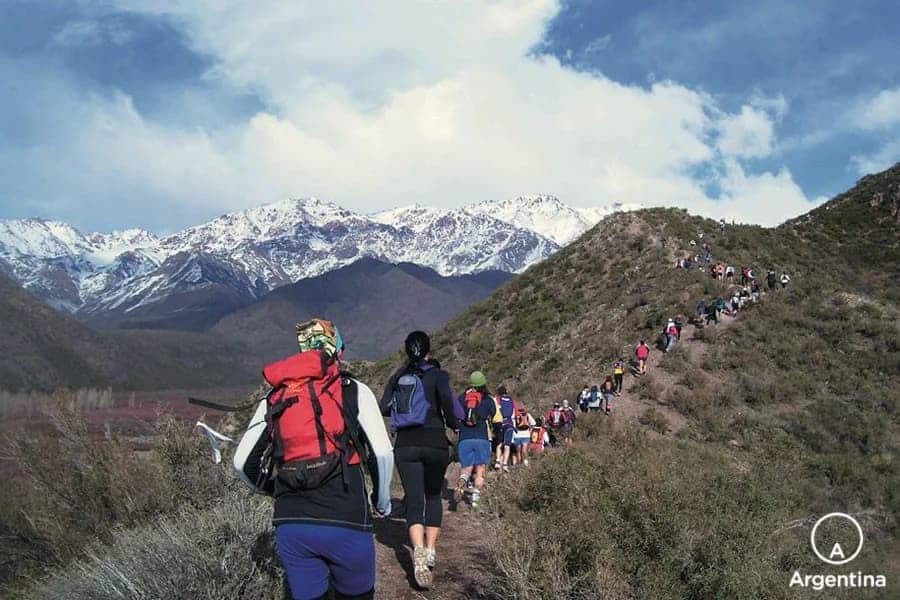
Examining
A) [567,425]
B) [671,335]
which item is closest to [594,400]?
[567,425]

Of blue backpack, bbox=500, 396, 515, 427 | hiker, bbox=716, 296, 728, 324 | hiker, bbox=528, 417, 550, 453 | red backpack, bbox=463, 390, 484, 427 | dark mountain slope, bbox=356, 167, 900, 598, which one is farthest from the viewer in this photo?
hiker, bbox=716, 296, 728, 324

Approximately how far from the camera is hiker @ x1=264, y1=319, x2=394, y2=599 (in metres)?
3.27

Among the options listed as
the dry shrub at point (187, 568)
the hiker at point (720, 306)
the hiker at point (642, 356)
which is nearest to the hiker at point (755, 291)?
the hiker at point (720, 306)

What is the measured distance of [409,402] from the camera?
5.54m

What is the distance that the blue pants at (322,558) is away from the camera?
3262 millimetres

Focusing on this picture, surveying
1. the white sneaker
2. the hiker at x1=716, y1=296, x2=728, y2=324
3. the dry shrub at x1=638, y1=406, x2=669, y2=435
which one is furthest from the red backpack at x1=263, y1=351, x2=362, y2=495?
the hiker at x1=716, y1=296, x2=728, y2=324

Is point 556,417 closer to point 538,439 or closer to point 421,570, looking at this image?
point 538,439

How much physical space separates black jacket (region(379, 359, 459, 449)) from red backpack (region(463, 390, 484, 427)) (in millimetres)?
2227

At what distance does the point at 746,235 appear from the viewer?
35.5 m

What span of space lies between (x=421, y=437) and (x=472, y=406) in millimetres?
2832

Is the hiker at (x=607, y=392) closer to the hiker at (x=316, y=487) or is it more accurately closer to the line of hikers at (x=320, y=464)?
the line of hikers at (x=320, y=464)

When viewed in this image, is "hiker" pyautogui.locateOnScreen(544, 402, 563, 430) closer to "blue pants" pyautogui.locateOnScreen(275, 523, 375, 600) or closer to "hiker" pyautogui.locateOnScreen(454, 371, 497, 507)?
"hiker" pyautogui.locateOnScreen(454, 371, 497, 507)

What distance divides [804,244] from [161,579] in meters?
43.2

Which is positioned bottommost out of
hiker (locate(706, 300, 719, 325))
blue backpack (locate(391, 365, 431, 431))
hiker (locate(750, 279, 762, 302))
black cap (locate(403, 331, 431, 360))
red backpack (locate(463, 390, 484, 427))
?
red backpack (locate(463, 390, 484, 427))
